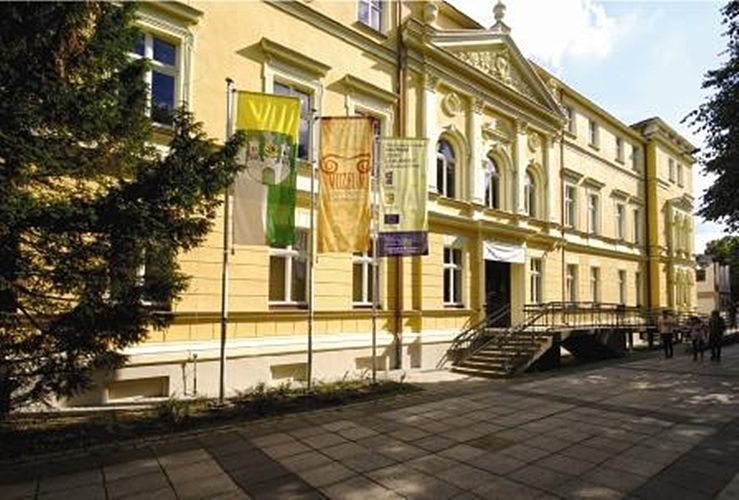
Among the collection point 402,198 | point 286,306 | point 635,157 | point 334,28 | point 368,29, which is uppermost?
point 635,157

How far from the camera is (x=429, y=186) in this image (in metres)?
16.1

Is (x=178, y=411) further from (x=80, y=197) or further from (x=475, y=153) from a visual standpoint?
(x=475, y=153)

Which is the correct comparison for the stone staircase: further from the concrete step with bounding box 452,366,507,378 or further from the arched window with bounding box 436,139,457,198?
the arched window with bounding box 436,139,457,198

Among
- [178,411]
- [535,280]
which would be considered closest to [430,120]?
[535,280]

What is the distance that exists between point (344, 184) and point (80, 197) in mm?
5558

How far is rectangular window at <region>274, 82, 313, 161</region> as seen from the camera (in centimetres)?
1331

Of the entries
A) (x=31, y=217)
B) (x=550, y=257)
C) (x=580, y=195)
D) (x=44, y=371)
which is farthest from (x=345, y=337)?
(x=580, y=195)

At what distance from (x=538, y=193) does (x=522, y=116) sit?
10.9 ft

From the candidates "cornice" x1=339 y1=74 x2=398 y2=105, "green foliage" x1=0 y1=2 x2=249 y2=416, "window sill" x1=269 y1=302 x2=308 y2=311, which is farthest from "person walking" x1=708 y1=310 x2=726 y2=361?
"green foliage" x1=0 y1=2 x2=249 y2=416

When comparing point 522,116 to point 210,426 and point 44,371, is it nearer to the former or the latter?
point 210,426

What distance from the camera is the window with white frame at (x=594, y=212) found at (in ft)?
84.1

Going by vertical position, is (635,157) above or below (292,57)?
above

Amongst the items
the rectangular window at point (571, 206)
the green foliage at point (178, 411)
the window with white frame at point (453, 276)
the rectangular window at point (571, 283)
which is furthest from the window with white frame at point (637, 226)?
the green foliage at point (178, 411)

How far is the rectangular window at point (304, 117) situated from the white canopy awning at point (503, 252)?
7403mm
